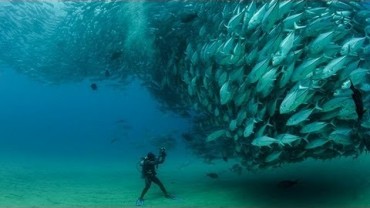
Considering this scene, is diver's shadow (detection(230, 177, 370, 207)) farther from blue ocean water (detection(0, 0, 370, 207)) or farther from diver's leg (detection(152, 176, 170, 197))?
diver's leg (detection(152, 176, 170, 197))

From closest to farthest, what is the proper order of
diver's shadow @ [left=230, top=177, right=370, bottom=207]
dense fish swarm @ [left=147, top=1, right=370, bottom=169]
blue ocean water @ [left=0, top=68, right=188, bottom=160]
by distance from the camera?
dense fish swarm @ [left=147, top=1, right=370, bottom=169] < diver's shadow @ [left=230, top=177, right=370, bottom=207] < blue ocean water @ [left=0, top=68, right=188, bottom=160]

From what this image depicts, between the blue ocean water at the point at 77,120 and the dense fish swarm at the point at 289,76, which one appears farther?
the blue ocean water at the point at 77,120

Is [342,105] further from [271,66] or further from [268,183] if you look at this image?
[268,183]

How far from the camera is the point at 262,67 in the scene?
6.02 meters

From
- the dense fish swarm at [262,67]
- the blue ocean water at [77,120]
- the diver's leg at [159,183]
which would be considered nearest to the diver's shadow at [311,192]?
the dense fish swarm at [262,67]

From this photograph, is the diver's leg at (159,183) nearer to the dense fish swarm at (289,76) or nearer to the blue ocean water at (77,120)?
the dense fish swarm at (289,76)

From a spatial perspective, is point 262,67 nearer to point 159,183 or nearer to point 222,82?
point 222,82

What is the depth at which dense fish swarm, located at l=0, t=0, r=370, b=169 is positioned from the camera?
6020mm

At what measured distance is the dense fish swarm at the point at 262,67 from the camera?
19.7 feet

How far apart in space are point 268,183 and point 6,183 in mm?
7571

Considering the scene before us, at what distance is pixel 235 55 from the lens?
6629 mm

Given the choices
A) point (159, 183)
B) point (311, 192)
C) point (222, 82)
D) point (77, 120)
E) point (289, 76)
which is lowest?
point (311, 192)

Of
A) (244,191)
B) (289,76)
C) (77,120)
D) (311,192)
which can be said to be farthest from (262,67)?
(77,120)

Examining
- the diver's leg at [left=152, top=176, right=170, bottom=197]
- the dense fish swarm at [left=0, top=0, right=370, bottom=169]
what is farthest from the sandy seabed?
the dense fish swarm at [left=0, top=0, right=370, bottom=169]
